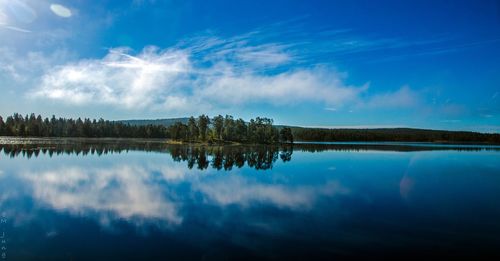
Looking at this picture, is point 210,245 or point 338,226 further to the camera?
point 338,226

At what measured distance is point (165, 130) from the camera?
19912 centimetres

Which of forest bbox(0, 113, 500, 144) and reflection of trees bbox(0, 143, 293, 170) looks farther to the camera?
forest bbox(0, 113, 500, 144)

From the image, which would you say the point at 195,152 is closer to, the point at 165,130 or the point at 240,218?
the point at 240,218

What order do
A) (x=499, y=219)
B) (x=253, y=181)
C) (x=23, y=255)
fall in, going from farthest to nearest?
1. (x=253, y=181)
2. (x=499, y=219)
3. (x=23, y=255)

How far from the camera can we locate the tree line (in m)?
134

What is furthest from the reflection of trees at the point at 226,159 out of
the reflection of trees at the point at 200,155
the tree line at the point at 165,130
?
the tree line at the point at 165,130

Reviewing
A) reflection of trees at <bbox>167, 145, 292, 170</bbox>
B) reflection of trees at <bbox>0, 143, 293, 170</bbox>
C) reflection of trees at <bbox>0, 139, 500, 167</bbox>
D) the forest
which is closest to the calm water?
reflection of trees at <bbox>167, 145, 292, 170</bbox>

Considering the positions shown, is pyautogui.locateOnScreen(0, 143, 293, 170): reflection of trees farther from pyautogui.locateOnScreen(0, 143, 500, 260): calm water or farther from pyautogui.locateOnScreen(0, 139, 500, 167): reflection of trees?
pyautogui.locateOnScreen(0, 143, 500, 260): calm water

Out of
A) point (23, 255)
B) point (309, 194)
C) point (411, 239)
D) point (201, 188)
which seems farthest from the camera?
point (201, 188)

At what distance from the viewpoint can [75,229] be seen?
1499 centimetres

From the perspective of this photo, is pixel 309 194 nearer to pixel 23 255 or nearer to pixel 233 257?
pixel 233 257

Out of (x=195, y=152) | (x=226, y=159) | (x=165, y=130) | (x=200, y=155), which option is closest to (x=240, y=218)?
(x=226, y=159)

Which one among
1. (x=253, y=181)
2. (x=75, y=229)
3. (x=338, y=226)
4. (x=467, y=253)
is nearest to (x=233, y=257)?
(x=338, y=226)

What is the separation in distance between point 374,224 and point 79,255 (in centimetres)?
1271
